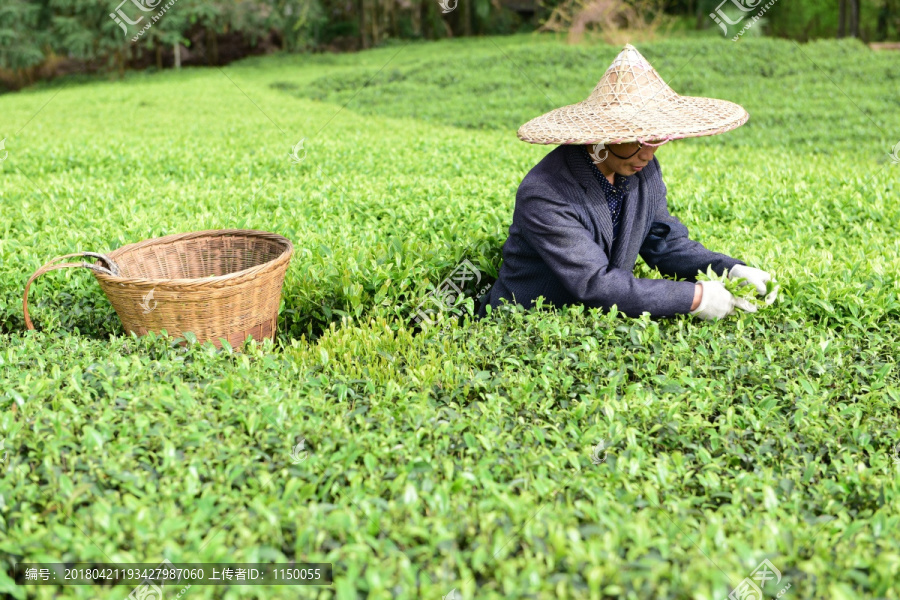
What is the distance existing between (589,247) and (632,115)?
0.61 meters

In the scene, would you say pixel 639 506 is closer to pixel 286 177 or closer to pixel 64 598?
pixel 64 598

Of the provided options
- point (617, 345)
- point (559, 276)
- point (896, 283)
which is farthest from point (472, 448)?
point (896, 283)

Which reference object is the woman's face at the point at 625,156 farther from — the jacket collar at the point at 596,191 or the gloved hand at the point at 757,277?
the gloved hand at the point at 757,277

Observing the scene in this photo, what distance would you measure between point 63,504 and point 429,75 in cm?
1712

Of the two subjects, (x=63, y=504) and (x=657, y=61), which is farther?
(x=657, y=61)

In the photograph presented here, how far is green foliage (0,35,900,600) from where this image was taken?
1819mm

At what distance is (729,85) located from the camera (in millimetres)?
14359
